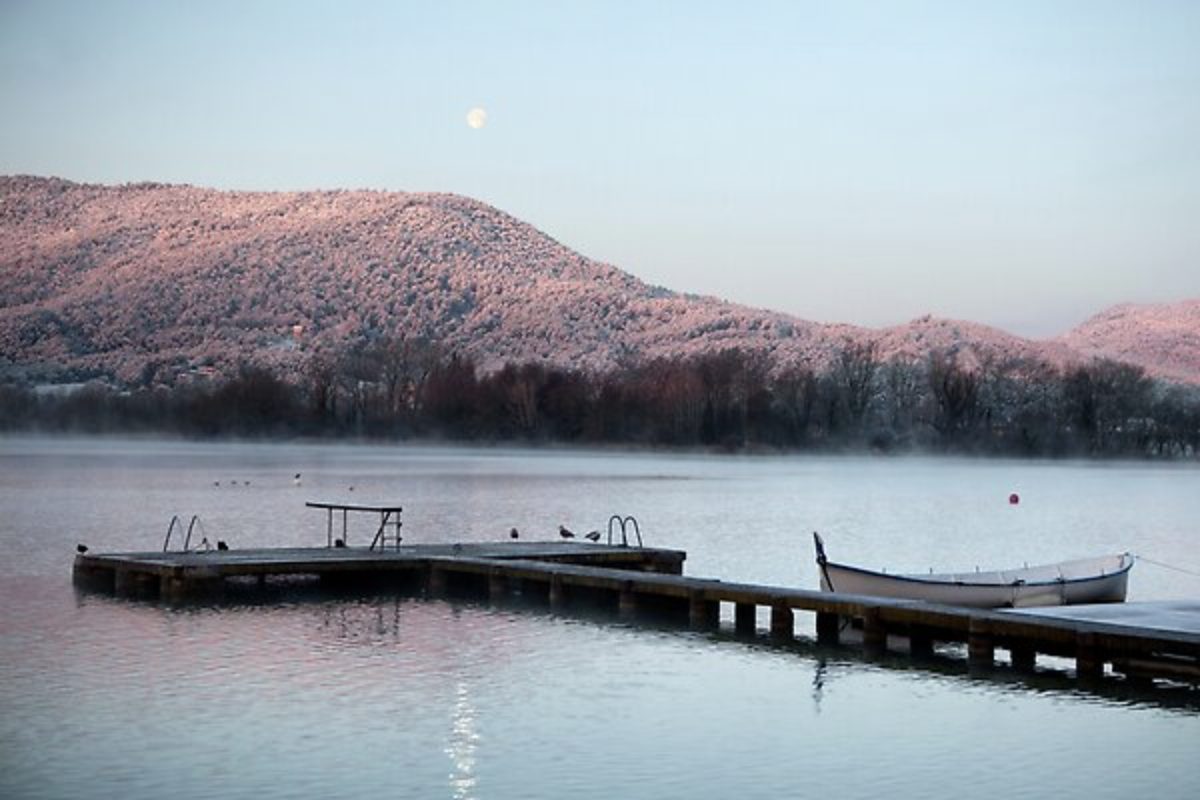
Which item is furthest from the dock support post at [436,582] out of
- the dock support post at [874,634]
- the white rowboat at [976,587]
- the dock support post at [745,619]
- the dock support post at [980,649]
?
the dock support post at [980,649]

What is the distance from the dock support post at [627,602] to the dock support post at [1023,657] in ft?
23.8

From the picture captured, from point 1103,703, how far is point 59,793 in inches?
514

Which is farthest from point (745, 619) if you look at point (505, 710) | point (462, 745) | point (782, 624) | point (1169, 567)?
point (1169, 567)

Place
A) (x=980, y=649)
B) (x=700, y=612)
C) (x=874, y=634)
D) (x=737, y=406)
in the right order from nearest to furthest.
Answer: (x=980, y=649) < (x=874, y=634) < (x=700, y=612) < (x=737, y=406)

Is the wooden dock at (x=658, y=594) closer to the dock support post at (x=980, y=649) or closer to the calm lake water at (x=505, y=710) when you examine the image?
the dock support post at (x=980, y=649)

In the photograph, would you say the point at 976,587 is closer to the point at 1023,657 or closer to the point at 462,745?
the point at 1023,657

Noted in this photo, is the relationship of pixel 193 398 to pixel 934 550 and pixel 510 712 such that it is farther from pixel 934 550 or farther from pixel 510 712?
pixel 510 712

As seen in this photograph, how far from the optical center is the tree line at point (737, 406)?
142 meters

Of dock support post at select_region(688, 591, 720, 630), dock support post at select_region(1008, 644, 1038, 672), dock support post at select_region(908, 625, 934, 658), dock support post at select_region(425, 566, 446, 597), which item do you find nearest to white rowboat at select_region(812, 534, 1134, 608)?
dock support post at select_region(688, 591, 720, 630)

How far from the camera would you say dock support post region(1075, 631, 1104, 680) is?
22.5 m

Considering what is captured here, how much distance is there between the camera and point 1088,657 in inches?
893

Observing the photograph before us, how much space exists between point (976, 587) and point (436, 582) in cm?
1049

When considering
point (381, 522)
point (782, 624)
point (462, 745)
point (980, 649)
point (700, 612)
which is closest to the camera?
point (462, 745)

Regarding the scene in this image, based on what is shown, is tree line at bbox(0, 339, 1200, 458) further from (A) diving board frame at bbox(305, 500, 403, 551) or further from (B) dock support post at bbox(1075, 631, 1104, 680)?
(B) dock support post at bbox(1075, 631, 1104, 680)
